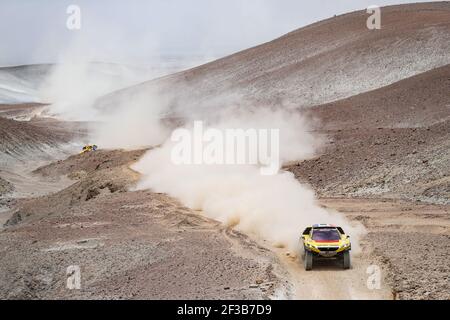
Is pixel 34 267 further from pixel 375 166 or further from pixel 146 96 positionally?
pixel 146 96

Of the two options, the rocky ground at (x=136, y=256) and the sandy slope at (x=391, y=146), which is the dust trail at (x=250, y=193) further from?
the sandy slope at (x=391, y=146)

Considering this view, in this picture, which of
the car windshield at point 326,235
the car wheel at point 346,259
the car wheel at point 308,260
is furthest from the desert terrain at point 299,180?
the car windshield at point 326,235

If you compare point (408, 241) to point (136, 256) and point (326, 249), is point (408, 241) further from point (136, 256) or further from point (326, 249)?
point (136, 256)

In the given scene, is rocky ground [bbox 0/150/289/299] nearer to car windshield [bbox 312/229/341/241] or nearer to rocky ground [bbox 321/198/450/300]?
car windshield [bbox 312/229/341/241]

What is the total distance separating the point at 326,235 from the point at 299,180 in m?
13.8

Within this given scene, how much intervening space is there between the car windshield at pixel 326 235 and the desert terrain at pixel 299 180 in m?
0.74

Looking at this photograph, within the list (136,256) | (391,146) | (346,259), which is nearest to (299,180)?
(391,146)

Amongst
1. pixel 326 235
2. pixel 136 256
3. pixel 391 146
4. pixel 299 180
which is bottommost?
pixel 136 256

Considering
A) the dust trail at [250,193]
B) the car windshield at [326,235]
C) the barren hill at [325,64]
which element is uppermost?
the barren hill at [325,64]

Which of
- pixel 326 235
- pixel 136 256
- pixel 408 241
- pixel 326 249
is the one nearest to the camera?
pixel 326 249

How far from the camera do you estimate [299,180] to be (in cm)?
3127

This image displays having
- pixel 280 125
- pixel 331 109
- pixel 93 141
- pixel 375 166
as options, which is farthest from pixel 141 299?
pixel 93 141

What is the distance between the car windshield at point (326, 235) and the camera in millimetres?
17341

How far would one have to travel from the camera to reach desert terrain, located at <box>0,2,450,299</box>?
16141 millimetres
